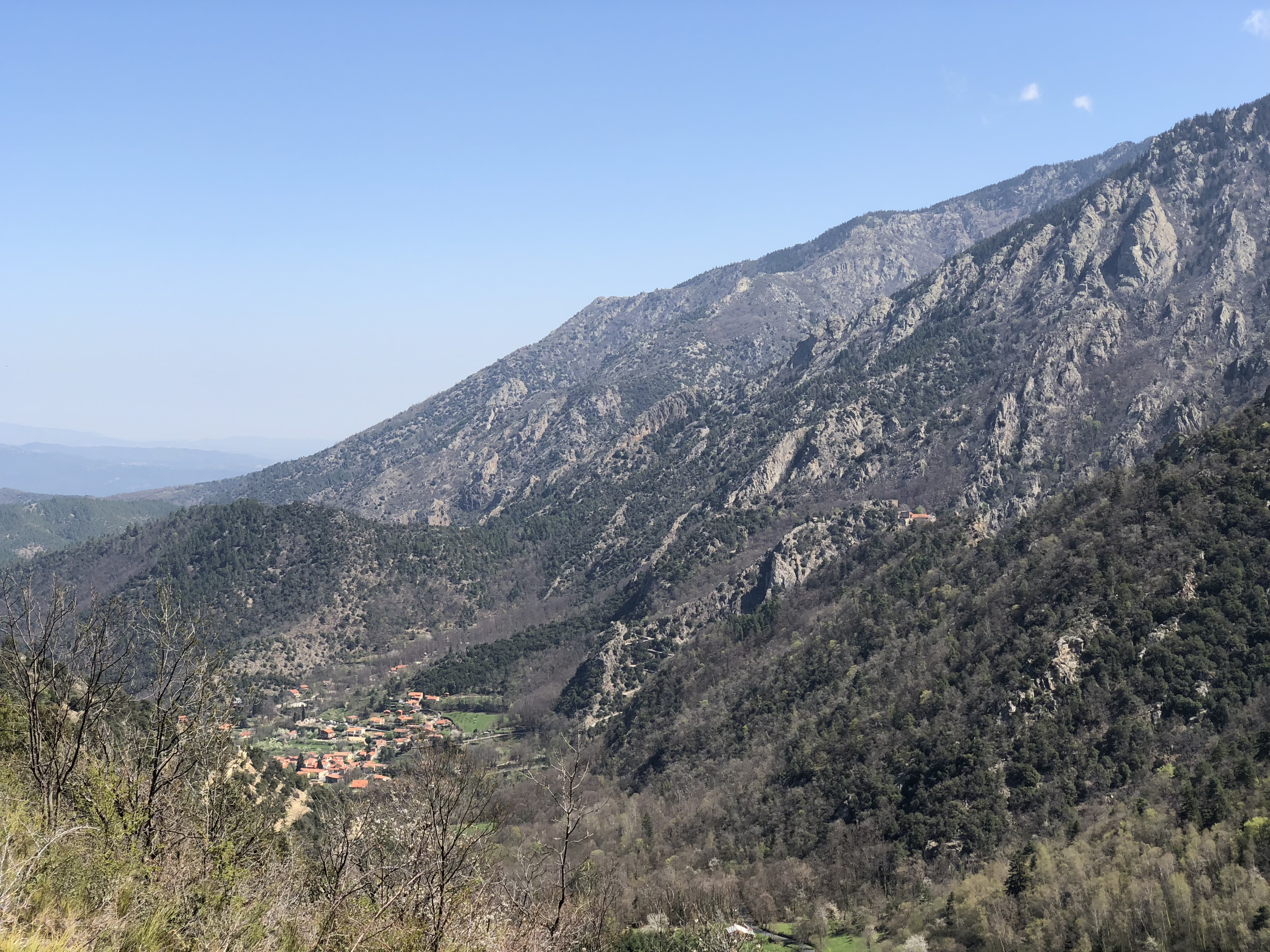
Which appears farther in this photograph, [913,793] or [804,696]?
[804,696]

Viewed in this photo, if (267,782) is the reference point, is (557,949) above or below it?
above

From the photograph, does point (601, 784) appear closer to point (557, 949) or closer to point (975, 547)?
point (975, 547)

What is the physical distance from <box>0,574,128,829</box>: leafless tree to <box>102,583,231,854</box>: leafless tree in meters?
1.06

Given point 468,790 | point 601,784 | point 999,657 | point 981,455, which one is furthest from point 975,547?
point 468,790

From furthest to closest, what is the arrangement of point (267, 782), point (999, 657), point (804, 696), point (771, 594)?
point (771, 594) < point (804, 696) < point (999, 657) < point (267, 782)

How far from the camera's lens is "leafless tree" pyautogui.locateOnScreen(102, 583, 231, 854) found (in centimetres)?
2489

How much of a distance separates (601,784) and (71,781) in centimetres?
9446

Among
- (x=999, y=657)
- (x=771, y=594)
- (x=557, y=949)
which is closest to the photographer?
(x=557, y=949)

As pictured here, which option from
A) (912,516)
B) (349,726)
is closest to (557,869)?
(349,726)

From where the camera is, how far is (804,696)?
109m

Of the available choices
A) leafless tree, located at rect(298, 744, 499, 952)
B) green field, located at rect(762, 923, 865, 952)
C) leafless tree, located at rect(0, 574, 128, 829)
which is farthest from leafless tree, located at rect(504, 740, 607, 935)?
green field, located at rect(762, 923, 865, 952)

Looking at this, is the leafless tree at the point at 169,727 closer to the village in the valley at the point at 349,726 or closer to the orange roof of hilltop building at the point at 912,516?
the village in the valley at the point at 349,726

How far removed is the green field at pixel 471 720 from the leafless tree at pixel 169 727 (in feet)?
418

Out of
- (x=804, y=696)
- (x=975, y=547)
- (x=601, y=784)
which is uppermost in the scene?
(x=975, y=547)
